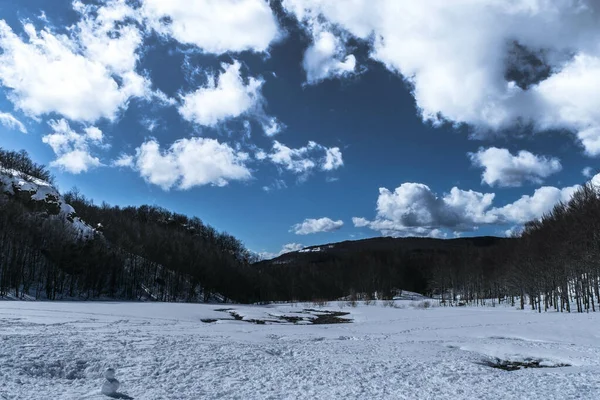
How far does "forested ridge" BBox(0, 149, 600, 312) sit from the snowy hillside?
25 cm

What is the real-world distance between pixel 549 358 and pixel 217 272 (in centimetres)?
9060

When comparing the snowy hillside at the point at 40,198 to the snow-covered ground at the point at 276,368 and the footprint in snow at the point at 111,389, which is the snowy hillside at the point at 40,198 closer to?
the snow-covered ground at the point at 276,368

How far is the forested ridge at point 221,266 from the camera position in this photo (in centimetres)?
4609

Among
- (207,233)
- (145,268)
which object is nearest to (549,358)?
(145,268)

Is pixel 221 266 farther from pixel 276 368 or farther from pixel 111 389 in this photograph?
pixel 111 389

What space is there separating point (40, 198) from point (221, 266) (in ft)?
144

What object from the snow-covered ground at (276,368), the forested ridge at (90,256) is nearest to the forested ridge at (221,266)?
the forested ridge at (90,256)

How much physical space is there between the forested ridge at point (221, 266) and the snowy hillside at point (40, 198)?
247 mm

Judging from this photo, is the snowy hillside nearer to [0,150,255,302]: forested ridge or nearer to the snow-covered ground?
[0,150,255,302]: forested ridge

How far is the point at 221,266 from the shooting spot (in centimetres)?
10381

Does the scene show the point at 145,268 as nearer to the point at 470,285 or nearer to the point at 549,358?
the point at 470,285

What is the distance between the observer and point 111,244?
88.8 metres

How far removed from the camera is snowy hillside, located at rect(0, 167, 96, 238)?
76.8 meters

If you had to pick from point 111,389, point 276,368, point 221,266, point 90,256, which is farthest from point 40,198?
point 111,389
